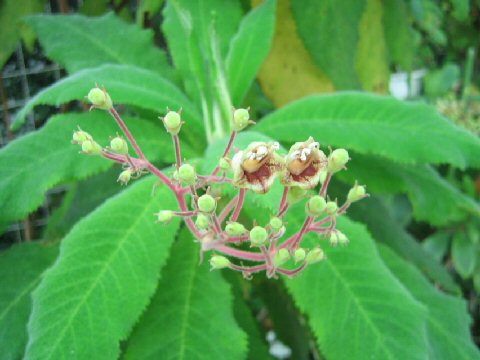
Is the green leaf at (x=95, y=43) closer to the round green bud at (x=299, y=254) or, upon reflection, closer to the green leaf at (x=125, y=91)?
the green leaf at (x=125, y=91)

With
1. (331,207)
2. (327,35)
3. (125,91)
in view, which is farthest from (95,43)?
(331,207)

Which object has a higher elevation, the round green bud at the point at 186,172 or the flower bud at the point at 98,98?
the flower bud at the point at 98,98

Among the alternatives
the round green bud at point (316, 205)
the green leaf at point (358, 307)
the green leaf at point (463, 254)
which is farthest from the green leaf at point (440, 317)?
the green leaf at point (463, 254)

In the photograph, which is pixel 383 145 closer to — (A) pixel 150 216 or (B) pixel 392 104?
(B) pixel 392 104

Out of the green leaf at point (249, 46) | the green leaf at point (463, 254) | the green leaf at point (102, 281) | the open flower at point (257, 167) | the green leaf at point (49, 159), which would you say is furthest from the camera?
the green leaf at point (463, 254)

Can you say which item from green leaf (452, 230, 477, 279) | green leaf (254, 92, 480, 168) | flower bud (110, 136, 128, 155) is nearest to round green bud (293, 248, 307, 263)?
flower bud (110, 136, 128, 155)
